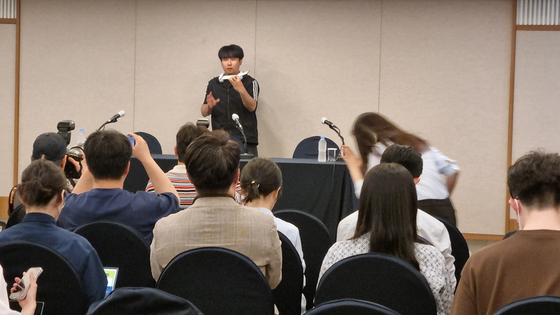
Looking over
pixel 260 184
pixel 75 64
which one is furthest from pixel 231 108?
pixel 260 184

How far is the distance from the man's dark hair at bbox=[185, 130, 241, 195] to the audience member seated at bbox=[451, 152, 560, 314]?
0.91 meters

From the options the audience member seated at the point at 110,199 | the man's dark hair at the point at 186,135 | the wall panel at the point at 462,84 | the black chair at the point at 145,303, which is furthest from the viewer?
the wall panel at the point at 462,84

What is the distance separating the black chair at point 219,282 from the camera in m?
1.97

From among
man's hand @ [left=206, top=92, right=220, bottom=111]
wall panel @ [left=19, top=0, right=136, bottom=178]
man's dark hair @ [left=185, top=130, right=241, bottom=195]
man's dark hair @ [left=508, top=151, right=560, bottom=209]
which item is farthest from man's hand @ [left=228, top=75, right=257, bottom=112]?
man's dark hair @ [left=508, top=151, right=560, bottom=209]

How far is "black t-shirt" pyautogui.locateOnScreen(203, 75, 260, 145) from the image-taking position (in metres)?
6.67

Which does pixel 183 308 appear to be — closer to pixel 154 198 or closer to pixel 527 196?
pixel 527 196

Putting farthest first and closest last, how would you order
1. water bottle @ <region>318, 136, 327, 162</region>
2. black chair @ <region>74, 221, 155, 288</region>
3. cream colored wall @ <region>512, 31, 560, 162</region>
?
cream colored wall @ <region>512, 31, 560, 162</region> → water bottle @ <region>318, 136, 327, 162</region> → black chair @ <region>74, 221, 155, 288</region>

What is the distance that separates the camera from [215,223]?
2.21 meters

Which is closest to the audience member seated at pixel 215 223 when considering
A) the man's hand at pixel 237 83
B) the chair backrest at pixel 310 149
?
the chair backrest at pixel 310 149

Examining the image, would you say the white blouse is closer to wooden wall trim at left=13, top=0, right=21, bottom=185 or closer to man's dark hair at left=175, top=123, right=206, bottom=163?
man's dark hair at left=175, top=123, right=206, bottom=163

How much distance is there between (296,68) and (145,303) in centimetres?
585

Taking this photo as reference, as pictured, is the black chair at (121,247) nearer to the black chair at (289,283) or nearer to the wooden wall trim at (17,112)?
the black chair at (289,283)

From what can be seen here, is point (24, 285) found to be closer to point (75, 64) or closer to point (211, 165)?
point (211, 165)

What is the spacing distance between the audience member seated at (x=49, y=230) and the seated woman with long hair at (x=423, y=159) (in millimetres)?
1756
